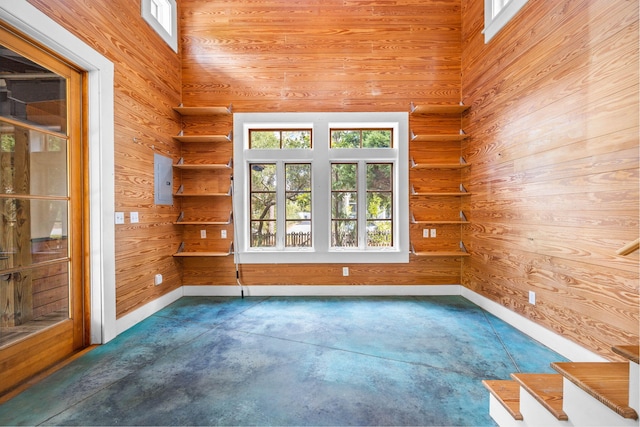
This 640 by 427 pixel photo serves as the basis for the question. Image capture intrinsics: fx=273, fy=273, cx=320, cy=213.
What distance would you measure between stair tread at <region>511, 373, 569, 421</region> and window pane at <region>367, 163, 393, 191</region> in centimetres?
268

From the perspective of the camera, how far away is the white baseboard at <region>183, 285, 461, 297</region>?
369cm

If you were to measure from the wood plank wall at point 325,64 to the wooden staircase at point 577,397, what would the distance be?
2281mm

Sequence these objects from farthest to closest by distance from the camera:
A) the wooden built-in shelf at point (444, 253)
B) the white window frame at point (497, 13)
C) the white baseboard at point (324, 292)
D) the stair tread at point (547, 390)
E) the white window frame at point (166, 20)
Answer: the wooden built-in shelf at point (444, 253), the white window frame at point (166, 20), the white baseboard at point (324, 292), the white window frame at point (497, 13), the stair tread at point (547, 390)

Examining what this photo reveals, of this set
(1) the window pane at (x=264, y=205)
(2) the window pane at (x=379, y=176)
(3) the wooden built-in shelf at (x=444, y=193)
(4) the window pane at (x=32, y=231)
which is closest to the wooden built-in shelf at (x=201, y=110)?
(1) the window pane at (x=264, y=205)

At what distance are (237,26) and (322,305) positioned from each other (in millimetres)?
3823

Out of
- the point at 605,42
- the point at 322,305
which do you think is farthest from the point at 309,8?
the point at 322,305

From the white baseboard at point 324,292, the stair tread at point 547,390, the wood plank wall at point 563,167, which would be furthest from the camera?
the white baseboard at point 324,292

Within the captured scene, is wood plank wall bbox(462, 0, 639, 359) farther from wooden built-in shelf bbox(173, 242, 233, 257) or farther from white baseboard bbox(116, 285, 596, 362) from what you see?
wooden built-in shelf bbox(173, 242, 233, 257)

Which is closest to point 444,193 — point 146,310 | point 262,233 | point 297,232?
point 297,232

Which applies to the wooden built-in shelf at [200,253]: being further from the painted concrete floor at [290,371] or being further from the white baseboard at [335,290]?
the painted concrete floor at [290,371]

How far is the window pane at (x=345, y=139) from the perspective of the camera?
3840 mm

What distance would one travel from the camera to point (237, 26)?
3670mm

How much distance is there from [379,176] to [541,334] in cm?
239

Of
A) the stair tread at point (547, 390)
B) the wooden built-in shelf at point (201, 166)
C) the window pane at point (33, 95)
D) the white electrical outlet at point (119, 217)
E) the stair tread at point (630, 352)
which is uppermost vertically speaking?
the window pane at point (33, 95)
